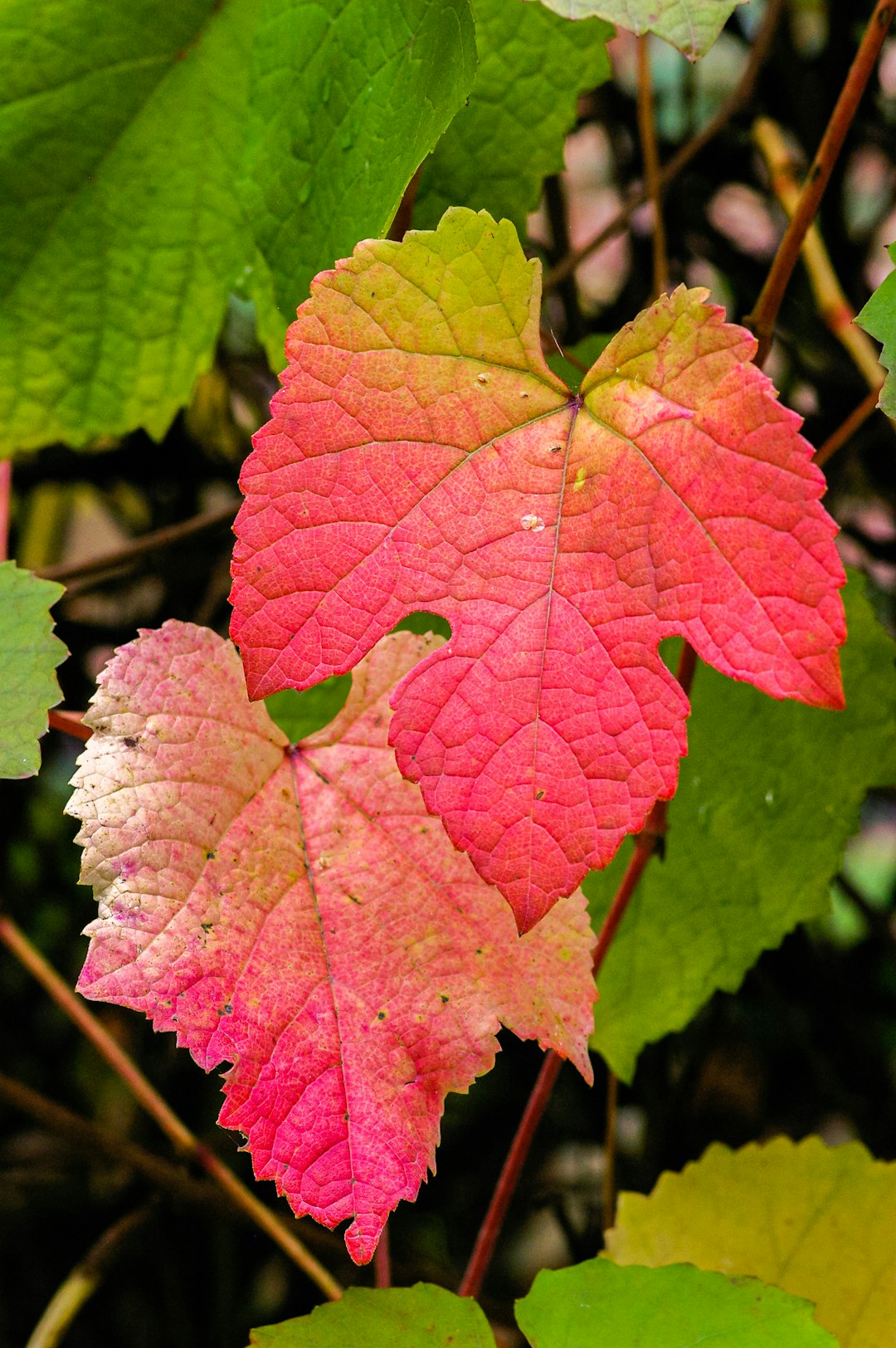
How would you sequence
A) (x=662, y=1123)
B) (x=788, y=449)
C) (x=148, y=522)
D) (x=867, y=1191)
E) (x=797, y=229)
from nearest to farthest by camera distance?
(x=788, y=449), (x=797, y=229), (x=867, y=1191), (x=662, y=1123), (x=148, y=522)

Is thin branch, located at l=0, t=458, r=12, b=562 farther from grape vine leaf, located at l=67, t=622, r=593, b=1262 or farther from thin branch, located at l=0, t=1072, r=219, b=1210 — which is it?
thin branch, located at l=0, t=1072, r=219, b=1210

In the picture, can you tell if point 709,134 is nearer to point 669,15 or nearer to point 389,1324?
point 669,15

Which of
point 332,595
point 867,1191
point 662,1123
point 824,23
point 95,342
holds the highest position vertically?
point 824,23

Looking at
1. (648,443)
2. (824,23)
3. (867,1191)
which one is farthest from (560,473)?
(824,23)

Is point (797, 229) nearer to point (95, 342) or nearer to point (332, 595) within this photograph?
point (332, 595)

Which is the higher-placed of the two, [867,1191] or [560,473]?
[560,473]

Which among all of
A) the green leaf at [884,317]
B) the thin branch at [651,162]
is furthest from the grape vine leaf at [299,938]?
→ the thin branch at [651,162]
